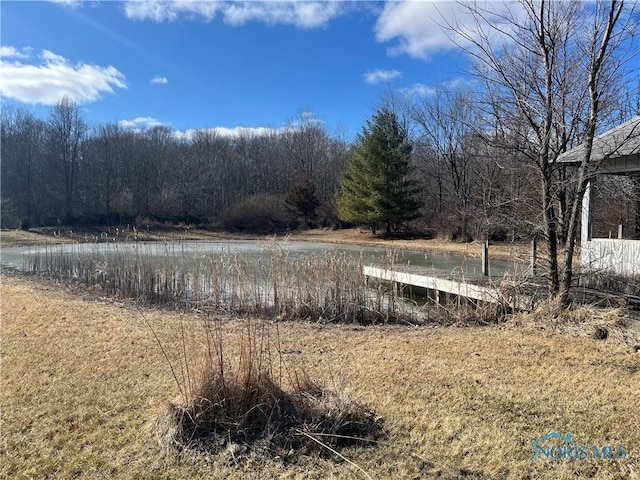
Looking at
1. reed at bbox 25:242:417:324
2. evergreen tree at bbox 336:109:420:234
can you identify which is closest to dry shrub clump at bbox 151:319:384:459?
reed at bbox 25:242:417:324

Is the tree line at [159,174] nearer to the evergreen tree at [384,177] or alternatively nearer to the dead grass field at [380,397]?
the evergreen tree at [384,177]

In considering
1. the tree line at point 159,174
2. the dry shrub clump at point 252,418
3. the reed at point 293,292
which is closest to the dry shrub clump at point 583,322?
the reed at point 293,292

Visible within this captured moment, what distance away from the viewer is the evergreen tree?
25375 millimetres

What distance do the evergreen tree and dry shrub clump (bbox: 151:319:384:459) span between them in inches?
900

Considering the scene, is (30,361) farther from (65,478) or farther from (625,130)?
(625,130)

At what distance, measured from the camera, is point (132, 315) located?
6426mm

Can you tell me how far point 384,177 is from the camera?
998 inches

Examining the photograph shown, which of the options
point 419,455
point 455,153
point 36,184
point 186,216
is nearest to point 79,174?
point 36,184

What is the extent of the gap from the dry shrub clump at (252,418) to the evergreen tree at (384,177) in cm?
2287

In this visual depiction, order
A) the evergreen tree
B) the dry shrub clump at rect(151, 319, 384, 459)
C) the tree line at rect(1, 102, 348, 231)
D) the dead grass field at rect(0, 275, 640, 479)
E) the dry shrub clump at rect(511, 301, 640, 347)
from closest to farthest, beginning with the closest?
the dead grass field at rect(0, 275, 640, 479) < the dry shrub clump at rect(151, 319, 384, 459) < the dry shrub clump at rect(511, 301, 640, 347) < the evergreen tree < the tree line at rect(1, 102, 348, 231)

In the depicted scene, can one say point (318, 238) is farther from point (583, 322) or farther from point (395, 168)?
point (583, 322)

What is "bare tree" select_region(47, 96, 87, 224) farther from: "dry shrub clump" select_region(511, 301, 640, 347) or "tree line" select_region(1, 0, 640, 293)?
"dry shrub clump" select_region(511, 301, 640, 347)

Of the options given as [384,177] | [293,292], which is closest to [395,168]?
[384,177]

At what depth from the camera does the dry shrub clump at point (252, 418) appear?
2539 mm
